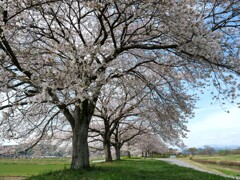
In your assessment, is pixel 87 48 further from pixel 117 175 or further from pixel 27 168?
pixel 27 168

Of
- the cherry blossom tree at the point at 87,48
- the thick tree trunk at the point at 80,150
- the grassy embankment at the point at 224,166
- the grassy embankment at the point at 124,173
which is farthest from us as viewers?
the grassy embankment at the point at 224,166

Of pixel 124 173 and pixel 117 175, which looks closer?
pixel 117 175

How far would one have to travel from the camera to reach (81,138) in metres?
11.0

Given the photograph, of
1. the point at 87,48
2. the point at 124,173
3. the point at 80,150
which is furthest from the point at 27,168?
the point at 87,48

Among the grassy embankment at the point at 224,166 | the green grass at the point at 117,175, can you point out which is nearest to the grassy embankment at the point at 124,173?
the green grass at the point at 117,175

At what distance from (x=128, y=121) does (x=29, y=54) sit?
17.7 metres

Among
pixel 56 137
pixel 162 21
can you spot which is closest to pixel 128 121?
pixel 56 137

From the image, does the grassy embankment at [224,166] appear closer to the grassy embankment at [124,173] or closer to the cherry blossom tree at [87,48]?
the grassy embankment at [124,173]

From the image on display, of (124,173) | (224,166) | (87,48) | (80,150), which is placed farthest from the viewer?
(224,166)

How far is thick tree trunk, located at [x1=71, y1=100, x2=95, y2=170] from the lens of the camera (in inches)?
428

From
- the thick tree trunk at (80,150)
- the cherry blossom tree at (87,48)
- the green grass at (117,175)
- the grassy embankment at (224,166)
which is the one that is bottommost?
the grassy embankment at (224,166)

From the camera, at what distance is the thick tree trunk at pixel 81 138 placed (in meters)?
10.9

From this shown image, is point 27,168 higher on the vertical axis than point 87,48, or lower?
lower

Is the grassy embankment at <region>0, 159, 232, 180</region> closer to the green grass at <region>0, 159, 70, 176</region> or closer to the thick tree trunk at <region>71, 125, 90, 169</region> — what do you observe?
the thick tree trunk at <region>71, 125, 90, 169</region>
